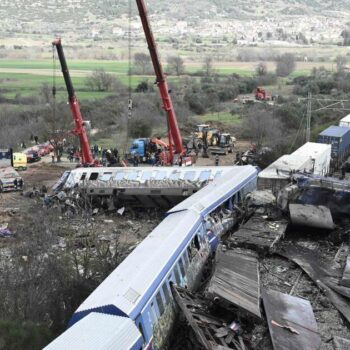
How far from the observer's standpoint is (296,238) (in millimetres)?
A: 19922

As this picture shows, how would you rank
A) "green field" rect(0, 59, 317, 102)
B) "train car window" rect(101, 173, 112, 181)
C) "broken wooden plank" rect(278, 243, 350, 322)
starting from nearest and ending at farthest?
"broken wooden plank" rect(278, 243, 350, 322) < "train car window" rect(101, 173, 112, 181) < "green field" rect(0, 59, 317, 102)

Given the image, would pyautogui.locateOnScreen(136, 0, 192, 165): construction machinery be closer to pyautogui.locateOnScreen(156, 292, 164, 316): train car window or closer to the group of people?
the group of people

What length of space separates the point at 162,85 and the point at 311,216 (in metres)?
12.7

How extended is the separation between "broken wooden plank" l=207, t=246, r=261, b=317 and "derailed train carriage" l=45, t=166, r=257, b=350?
0.90 meters

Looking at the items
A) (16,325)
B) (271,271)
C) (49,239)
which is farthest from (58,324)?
(271,271)

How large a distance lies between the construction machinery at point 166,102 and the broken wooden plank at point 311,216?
462 inches

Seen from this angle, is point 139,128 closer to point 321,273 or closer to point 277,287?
point 321,273

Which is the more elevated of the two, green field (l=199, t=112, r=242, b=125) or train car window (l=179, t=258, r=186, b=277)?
train car window (l=179, t=258, r=186, b=277)

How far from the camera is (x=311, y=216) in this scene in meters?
19.5

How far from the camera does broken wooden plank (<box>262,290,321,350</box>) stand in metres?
11.5

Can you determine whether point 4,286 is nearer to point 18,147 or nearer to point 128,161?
point 128,161

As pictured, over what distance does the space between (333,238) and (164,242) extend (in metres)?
8.03

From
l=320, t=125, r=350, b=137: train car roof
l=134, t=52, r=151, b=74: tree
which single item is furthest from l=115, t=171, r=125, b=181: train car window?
l=134, t=52, r=151, b=74: tree

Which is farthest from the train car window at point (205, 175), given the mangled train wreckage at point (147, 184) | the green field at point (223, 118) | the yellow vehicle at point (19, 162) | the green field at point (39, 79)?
the green field at point (39, 79)
